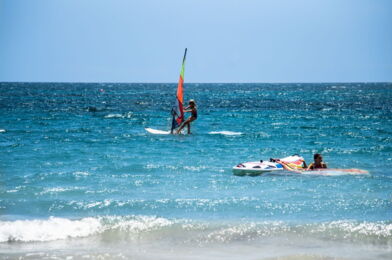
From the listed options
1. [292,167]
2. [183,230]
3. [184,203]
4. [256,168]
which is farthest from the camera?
[292,167]

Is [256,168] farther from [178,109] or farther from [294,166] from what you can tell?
[178,109]

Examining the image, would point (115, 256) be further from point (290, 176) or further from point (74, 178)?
point (290, 176)

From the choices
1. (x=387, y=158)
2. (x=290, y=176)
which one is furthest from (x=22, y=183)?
(x=387, y=158)

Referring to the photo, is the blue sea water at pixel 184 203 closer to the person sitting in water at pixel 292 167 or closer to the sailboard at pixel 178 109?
the person sitting in water at pixel 292 167

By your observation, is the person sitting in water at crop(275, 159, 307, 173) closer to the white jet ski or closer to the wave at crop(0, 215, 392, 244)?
the white jet ski

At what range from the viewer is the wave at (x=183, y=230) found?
9508mm

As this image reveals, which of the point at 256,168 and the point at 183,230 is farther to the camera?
the point at 256,168

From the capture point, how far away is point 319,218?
421 inches

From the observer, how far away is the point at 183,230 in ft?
32.8

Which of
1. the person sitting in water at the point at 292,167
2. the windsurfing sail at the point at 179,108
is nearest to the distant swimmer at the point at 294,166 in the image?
the person sitting in water at the point at 292,167

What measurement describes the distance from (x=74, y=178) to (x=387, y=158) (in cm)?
981

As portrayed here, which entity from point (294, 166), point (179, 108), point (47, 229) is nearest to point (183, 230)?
point (47, 229)

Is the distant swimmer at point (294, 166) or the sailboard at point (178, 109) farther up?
the sailboard at point (178, 109)

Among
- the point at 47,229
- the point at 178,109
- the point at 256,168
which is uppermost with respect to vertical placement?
the point at 178,109
